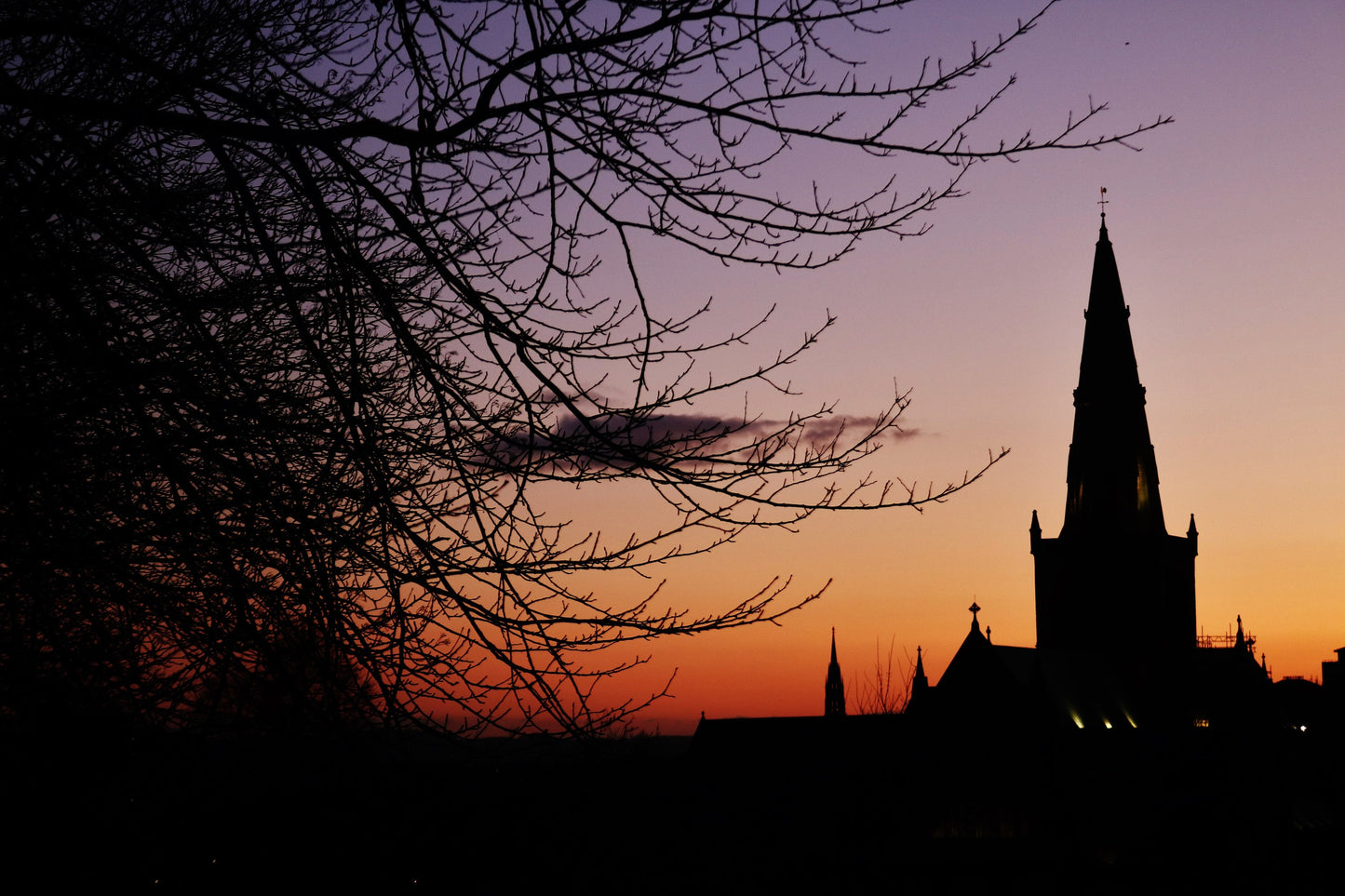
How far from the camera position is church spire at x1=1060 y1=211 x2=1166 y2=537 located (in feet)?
248

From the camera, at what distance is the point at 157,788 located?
6.54 m

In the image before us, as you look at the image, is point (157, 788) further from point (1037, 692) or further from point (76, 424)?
point (1037, 692)

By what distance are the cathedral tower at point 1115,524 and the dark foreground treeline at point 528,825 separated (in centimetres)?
2739

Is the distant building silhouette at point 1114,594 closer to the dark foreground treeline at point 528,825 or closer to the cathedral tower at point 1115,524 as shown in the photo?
the cathedral tower at point 1115,524

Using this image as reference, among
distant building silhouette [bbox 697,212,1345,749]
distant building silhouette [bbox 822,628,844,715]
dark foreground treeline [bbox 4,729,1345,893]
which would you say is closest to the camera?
dark foreground treeline [bbox 4,729,1345,893]

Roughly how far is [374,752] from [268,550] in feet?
3.06

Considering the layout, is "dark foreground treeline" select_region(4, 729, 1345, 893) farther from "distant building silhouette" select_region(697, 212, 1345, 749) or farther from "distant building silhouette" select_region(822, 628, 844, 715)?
"distant building silhouette" select_region(822, 628, 844, 715)

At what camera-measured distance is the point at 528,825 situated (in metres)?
13.3

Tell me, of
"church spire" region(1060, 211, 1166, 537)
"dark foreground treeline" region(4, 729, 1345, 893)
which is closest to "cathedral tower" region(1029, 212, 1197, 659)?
"church spire" region(1060, 211, 1166, 537)

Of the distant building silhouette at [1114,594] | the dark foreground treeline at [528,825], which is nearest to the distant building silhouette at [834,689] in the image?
the distant building silhouette at [1114,594]

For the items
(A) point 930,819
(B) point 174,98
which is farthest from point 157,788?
(A) point 930,819

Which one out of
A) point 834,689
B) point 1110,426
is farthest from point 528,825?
point 834,689

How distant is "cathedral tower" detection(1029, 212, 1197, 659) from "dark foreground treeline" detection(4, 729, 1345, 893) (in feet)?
89.9

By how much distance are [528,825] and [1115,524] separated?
226 ft
